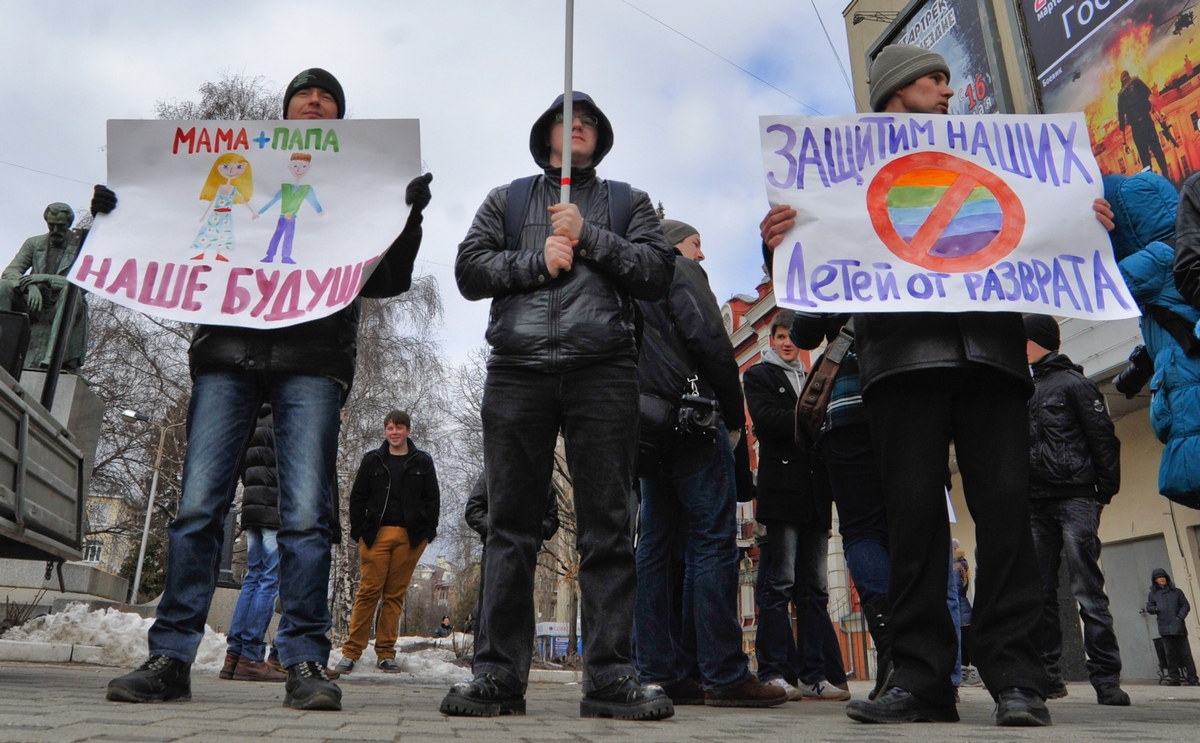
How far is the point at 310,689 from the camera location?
2.95 m

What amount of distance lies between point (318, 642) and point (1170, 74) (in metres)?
13.2

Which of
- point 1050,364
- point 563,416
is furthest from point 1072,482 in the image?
point 563,416

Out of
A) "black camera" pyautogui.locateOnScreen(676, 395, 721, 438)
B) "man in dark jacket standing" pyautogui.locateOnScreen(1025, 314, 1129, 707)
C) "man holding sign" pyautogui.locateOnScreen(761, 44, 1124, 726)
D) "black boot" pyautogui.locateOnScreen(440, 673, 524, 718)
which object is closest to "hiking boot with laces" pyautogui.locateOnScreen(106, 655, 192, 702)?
"black boot" pyautogui.locateOnScreen(440, 673, 524, 718)

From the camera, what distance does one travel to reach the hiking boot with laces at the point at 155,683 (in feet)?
9.48

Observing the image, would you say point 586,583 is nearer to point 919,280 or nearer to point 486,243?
point 486,243

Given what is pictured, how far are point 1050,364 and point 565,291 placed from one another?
3.72 meters

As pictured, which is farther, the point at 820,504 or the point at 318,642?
the point at 820,504

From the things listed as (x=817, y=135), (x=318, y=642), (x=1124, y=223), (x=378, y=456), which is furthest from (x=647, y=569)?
(x=378, y=456)

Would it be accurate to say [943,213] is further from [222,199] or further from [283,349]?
[222,199]

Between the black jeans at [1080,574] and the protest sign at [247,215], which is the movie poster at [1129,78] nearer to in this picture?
the black jeans at [1080,574]

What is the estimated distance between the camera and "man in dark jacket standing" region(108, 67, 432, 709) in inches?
122

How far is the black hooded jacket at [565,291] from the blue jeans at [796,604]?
251 cm

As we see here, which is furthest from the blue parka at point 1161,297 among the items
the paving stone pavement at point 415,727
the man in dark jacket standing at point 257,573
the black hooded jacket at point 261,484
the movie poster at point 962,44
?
the movie poster at point 962,44

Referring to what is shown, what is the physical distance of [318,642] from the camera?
10.3ft
